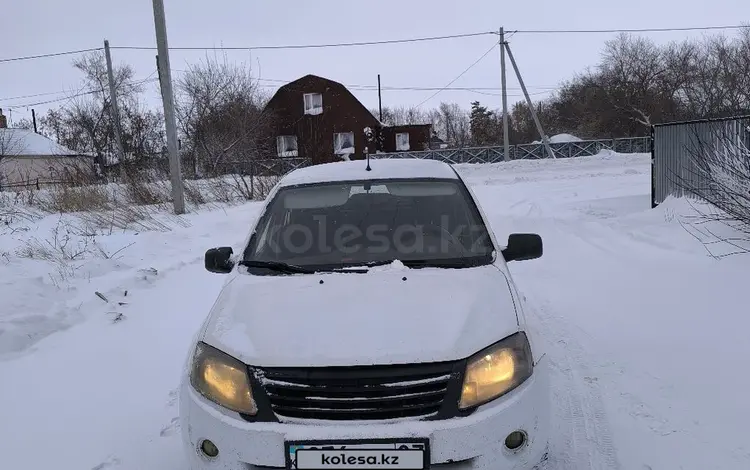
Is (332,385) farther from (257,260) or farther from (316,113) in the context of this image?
(316,113)

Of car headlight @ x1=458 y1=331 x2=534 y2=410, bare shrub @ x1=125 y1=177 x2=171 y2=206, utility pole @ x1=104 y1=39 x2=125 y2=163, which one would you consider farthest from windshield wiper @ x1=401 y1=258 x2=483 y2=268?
utility pole @ x1=104 y1=39 x2=125 y2=163

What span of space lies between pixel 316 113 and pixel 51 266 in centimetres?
3570

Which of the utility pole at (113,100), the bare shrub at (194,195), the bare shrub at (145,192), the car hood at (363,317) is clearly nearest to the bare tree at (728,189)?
the car hood at (363,317)

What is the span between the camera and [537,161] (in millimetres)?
30406

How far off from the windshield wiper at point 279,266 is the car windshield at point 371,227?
0.6 inches

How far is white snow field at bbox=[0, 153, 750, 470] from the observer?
118 inches

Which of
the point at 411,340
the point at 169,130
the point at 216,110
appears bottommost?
the point at 411,340

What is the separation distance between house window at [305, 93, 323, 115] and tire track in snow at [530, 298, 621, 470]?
127 feet

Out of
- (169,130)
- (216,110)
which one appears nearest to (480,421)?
(169,130)

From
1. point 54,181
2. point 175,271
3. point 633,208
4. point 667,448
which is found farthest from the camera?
point 54,181

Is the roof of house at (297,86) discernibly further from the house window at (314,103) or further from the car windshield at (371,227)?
the car windshield at (371,227)

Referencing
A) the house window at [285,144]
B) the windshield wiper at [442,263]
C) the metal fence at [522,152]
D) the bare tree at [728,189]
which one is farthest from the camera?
the house window at [285,144]

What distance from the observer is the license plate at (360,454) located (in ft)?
6.69

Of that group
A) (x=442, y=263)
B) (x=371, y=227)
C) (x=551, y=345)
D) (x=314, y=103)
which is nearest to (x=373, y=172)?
(x=371, y=227)
